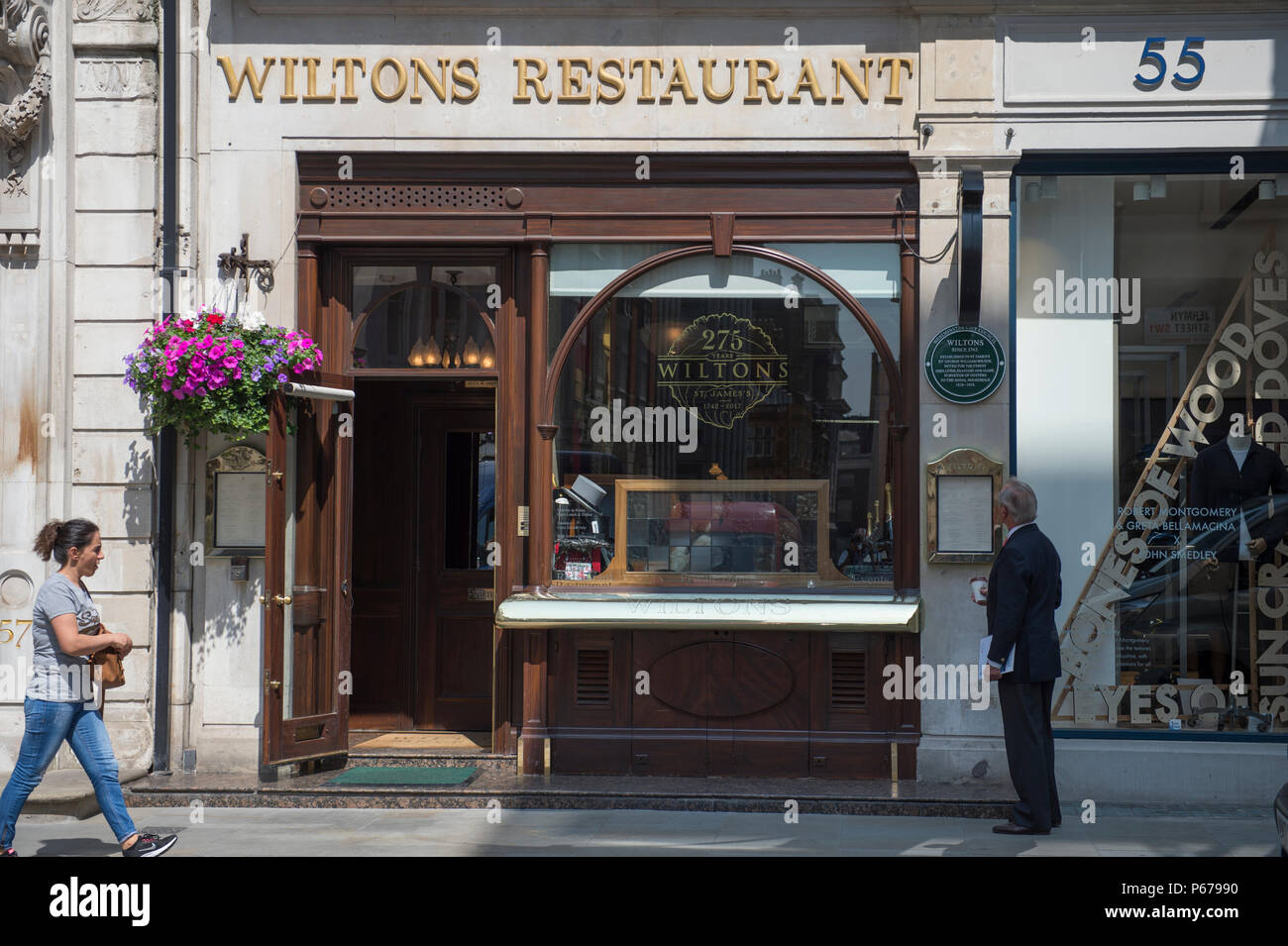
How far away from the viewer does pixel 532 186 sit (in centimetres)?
970

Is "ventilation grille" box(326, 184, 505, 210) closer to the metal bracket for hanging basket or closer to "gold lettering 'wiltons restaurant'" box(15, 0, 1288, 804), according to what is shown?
"gold lettering 'wiltons restaurant'" box(15, 0, 1288, 804)

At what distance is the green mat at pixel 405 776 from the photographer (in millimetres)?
9055

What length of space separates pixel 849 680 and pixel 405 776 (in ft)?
10.2

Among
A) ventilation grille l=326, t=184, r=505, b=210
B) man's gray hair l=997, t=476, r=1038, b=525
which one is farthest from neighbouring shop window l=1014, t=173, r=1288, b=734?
ventilation grille l=326, t=184, r=505, b=210

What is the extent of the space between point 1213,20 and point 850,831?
5.90 meters

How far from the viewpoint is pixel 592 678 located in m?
9.48

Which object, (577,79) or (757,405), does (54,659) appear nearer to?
(757,405)

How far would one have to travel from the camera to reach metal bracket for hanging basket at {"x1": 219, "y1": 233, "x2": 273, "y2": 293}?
31.5 feet

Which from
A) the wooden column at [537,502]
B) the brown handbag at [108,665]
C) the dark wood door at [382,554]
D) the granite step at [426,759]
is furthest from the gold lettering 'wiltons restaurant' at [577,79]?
the granite step at [426,759]

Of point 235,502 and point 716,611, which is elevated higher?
point 235,502

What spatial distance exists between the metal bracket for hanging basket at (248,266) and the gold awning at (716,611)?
2.83 meters

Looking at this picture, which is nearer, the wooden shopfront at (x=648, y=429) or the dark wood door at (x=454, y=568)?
the wooden shopfront at (x=648, y=429)

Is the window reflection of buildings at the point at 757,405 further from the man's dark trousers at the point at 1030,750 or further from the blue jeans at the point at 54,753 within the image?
the blue jeans at the point at 54,753

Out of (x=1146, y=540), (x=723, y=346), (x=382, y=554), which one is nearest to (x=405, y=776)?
(x=382, y=554)
